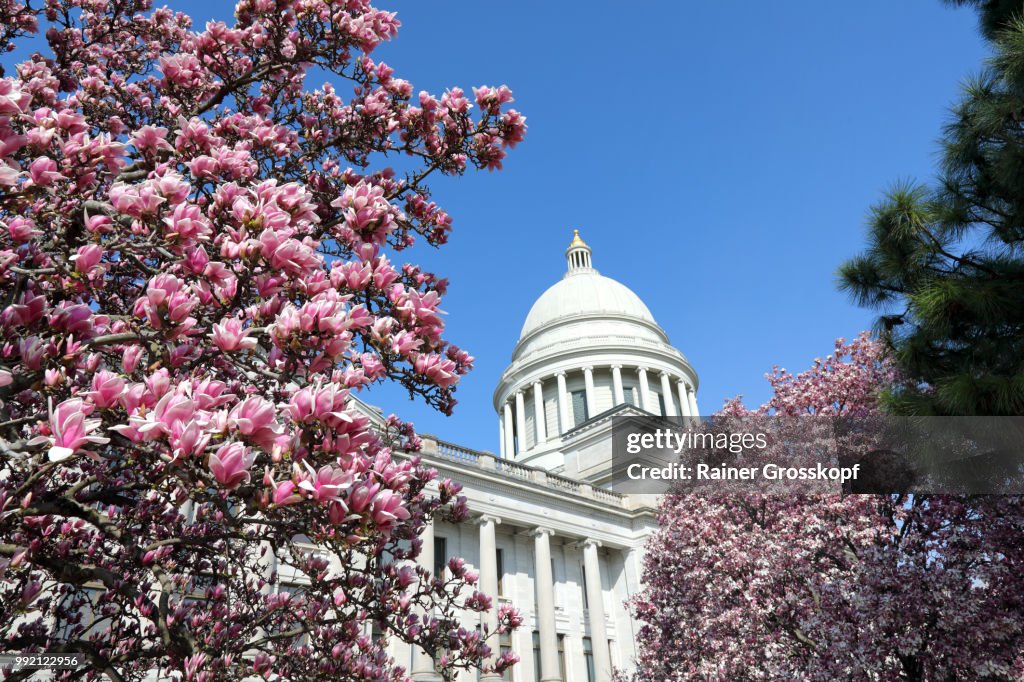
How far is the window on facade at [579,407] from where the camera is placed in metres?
54.7

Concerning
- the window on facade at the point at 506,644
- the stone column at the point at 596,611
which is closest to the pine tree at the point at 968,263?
the window on facade at the point at 506,644

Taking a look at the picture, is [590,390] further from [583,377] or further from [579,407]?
→ [583,377]

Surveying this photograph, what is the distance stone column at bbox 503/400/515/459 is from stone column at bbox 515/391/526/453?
657 millimetres

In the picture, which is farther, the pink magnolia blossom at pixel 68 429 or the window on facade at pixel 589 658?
the window on facade at pixel 589 658

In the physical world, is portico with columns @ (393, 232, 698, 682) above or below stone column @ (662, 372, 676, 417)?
→ below

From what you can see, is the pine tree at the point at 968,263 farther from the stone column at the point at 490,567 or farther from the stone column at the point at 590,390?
the stone column at the point at 590,390

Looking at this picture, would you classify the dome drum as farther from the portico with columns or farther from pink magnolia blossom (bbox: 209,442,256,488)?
pink magnolia blossom (bbox: 209,442,256,488)

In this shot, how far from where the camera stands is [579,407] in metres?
56.2

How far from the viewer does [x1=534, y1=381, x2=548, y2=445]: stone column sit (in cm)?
5538

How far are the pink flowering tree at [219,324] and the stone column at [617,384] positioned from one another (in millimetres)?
47584

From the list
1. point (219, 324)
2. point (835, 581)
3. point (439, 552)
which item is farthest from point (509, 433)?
point (219, 324)

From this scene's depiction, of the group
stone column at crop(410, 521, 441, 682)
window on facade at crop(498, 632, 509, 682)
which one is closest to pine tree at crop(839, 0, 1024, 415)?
stone column at crop(410, 521, 441, 682)

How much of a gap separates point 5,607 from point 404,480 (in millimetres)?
4556

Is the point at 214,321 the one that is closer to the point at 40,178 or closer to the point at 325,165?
the point at 40,178
